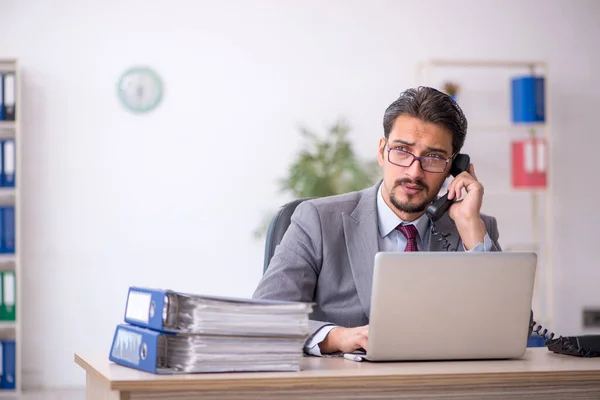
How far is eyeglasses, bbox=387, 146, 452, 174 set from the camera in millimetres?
2293

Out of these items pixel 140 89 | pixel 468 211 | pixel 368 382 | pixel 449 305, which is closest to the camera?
pixel 368 382

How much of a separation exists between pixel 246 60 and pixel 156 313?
419cm

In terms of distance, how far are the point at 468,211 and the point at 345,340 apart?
0.57 metres

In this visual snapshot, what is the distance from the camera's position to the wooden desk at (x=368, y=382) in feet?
4.68

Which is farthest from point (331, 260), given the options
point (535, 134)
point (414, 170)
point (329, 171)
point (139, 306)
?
point (535, 134)

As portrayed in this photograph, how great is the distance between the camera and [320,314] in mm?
2324

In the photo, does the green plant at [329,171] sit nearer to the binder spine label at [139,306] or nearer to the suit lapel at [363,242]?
the suit lapel at [363,242]

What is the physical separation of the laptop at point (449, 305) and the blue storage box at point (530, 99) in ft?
12.7

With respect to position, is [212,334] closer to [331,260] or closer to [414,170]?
[331,260]

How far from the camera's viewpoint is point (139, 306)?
5.24ft

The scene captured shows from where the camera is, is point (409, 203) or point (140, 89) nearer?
point (409, 203)

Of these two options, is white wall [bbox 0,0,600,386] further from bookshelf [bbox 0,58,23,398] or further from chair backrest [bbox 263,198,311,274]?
chair backrest [bbox 263,198,311,274]

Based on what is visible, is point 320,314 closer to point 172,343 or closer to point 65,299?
point 172,343

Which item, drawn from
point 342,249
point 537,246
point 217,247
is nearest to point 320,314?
point 342,249
